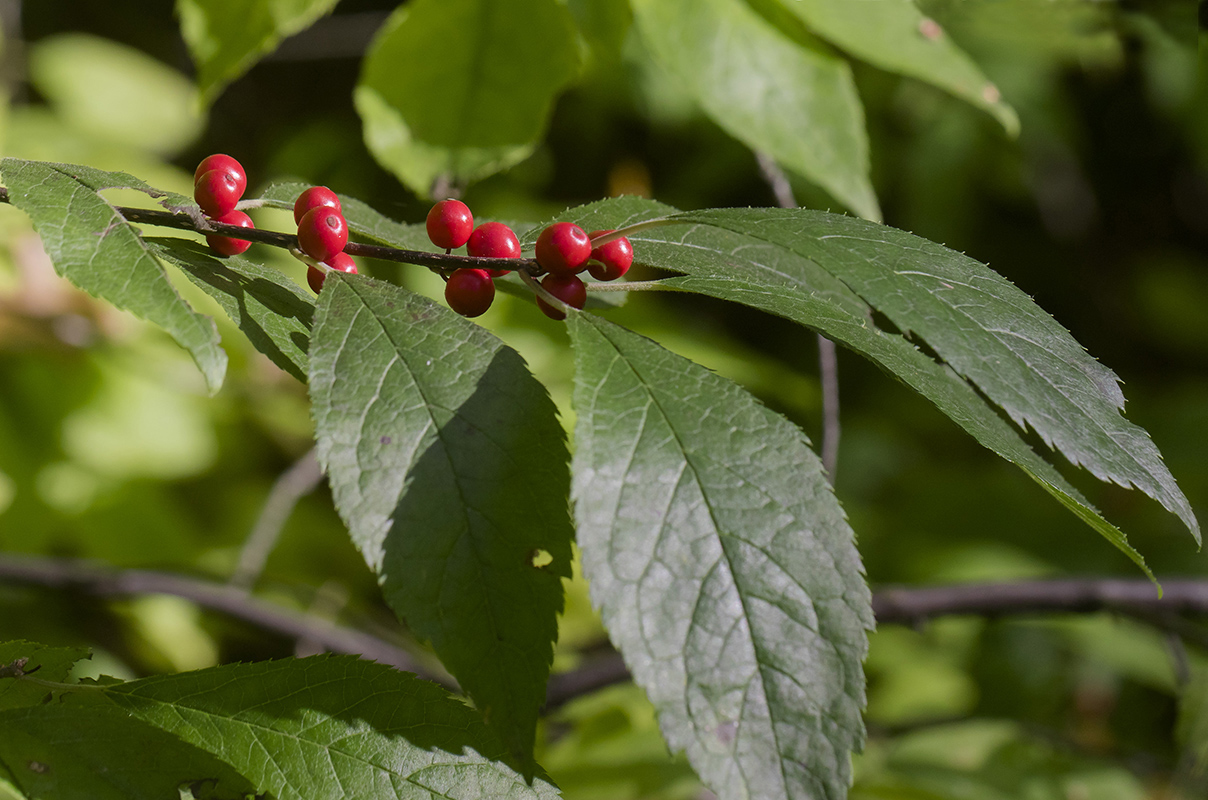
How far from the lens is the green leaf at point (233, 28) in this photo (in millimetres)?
1130

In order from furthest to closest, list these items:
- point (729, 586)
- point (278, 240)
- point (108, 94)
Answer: point (108, 94) < point (278, 240) < point (729, 586)

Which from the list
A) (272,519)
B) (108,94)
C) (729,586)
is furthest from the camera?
(108,94)

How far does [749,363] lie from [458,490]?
195 cm

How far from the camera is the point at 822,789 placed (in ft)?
1.50

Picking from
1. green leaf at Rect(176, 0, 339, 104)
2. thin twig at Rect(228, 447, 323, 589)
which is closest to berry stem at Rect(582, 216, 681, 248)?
green leaf at Rect(176, 0, 339, 104)

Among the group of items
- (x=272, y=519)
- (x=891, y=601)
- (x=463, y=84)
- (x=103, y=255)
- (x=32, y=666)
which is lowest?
(x=272, y=519)

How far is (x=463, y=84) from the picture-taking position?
1.25m

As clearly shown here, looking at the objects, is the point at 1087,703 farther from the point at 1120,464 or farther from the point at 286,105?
the point at 286,105

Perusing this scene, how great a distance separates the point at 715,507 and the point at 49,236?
1.27 feet

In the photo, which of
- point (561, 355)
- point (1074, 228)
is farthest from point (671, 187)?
point (1074, 228)

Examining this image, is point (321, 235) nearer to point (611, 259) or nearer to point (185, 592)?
point (611, 259)

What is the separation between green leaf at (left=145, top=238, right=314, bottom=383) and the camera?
1.84 feet

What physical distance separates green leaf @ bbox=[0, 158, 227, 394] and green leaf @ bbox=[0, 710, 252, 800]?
259 millimetres

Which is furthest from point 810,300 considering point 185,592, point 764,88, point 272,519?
point 272,519
